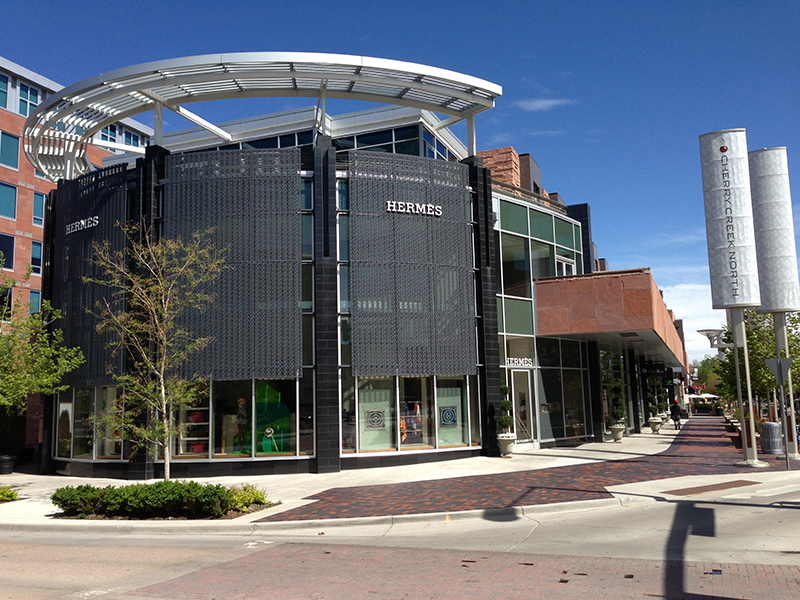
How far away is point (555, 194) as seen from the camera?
44500 millimetres

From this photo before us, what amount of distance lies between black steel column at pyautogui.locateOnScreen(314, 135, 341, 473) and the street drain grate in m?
9.83

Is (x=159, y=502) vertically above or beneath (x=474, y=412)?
beneath

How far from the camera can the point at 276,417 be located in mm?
20625

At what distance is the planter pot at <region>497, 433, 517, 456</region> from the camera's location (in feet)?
72.7

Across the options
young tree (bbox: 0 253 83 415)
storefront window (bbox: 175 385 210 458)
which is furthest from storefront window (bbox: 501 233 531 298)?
young tree (bbox: 0 253 83 415)

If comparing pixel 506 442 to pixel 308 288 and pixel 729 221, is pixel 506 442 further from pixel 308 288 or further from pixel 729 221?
pixel 729 221

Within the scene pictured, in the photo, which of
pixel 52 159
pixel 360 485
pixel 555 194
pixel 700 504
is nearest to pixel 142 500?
pixel 360 485

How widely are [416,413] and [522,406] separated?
18.4 ft

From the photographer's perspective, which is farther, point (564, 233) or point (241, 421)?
point (564, 233)

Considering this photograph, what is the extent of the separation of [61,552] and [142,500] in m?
2.66

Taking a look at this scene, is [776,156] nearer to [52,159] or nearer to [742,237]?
[742,237]

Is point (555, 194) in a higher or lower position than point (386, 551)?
higher

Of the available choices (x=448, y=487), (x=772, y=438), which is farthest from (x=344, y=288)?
(x=772, y=438)

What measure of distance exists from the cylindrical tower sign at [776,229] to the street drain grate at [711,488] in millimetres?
9188
